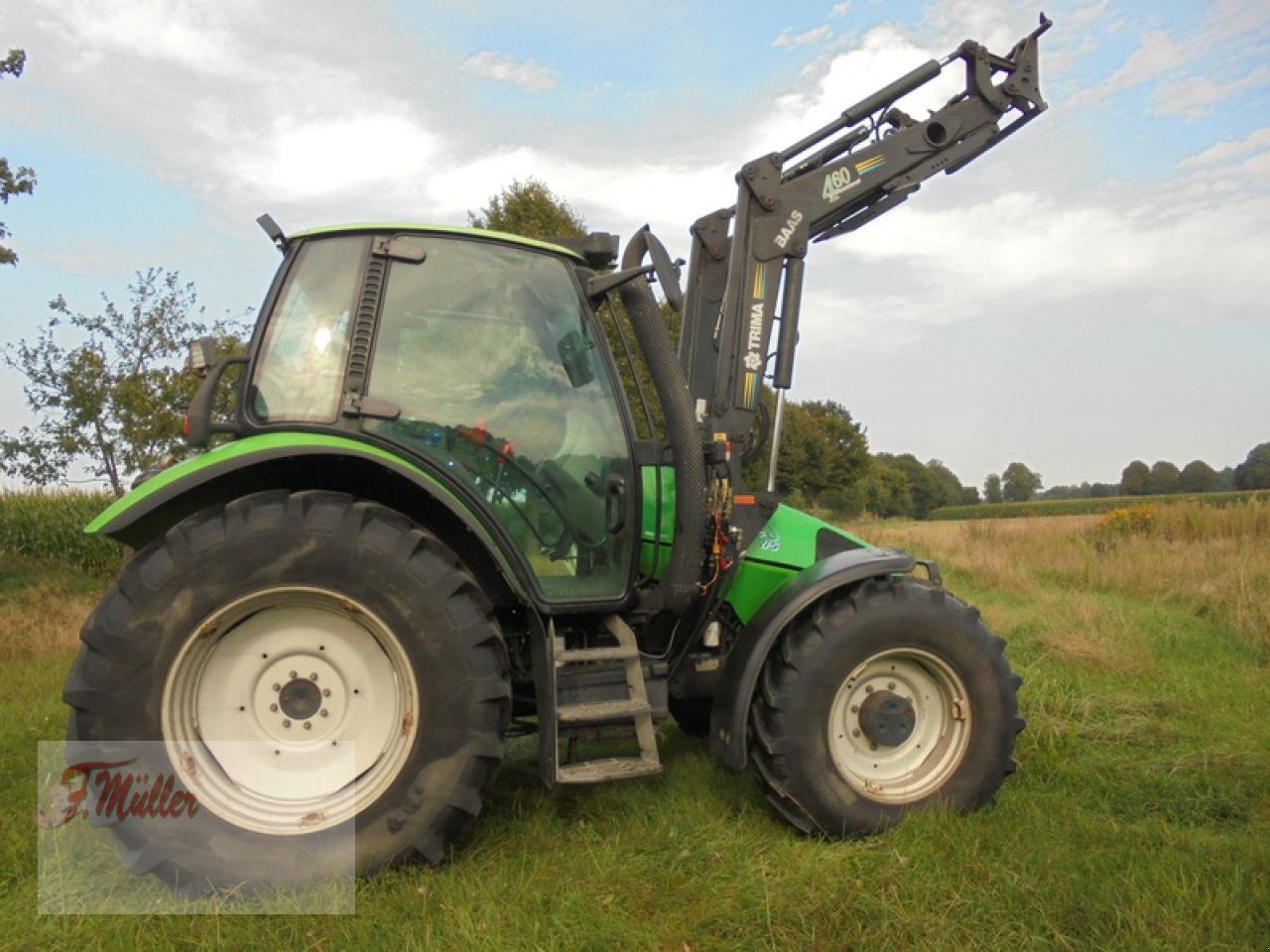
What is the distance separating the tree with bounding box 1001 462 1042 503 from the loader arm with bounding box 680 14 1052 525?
188ft

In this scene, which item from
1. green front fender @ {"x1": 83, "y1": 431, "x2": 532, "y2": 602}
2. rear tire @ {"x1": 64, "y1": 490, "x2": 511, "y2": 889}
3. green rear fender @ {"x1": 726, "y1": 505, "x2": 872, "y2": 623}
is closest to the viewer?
rear tire @ {"x1": 64, "y1": 490, "x2": 511, "y2": 889}

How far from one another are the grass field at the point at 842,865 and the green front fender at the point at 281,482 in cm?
102

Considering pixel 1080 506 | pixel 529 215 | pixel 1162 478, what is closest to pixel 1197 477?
pixel 1162 478

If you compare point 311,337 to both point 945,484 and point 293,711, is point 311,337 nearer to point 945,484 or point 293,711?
point 293,711

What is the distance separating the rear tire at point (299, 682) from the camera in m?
2.90

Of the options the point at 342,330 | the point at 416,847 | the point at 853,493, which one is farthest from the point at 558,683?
the point at 853,493

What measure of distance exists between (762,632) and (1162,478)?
28.5m

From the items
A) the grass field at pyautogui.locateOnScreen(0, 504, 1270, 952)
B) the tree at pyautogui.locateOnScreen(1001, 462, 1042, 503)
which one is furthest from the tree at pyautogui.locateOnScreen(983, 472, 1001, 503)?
the grass field at pyautogui.locateOnScreen(0, 504, 1270, 952)

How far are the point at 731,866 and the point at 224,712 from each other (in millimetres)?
1805

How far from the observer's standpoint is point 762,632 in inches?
141

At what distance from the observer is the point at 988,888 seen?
2.92 metres

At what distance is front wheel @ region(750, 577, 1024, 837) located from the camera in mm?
3480

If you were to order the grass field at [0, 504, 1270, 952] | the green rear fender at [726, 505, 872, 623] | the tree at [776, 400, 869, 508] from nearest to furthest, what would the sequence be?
the grass field at [0, 504, 1270, 952]
the green rear fender at [726, 505, 872, 623]
the tree at [776, 400, 869, 508]

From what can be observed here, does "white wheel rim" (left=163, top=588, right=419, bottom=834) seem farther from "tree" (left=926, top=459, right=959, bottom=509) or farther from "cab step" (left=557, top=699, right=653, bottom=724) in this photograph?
"tree" (left=926, top=459, right=959, bottom=509)
